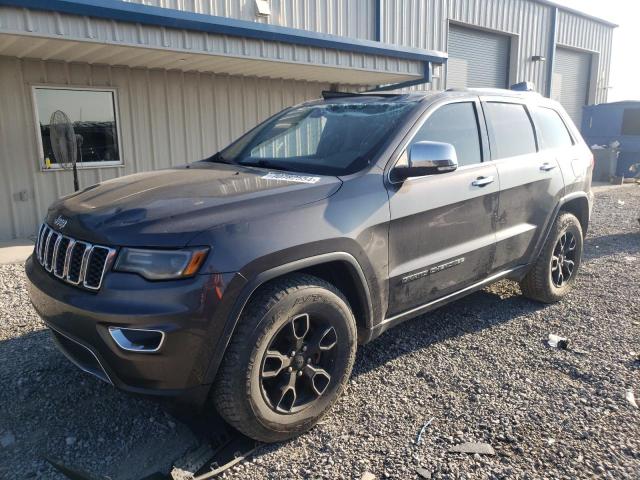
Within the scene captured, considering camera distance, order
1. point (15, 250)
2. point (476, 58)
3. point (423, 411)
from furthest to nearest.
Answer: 1. point (476, 58)
2. point (15, 250)
3. point (423, 411)

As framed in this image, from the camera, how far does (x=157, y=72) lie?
8.64 m

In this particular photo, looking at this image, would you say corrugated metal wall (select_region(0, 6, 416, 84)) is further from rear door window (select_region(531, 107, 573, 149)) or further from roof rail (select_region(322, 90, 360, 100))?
rear door window (select_region(531, 107, 573, 149))

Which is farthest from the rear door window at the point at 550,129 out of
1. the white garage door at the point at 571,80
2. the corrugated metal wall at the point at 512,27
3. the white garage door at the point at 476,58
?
the white garage door at the point at 571,80

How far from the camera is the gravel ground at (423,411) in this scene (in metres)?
2.54

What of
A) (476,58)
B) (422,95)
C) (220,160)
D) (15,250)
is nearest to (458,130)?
(422,95)

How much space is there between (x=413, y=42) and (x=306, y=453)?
12.4 meters

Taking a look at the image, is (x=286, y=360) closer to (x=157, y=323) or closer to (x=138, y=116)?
(x=157, y=323)

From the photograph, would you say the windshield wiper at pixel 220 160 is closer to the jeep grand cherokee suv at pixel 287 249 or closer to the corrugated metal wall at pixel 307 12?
the jeep grand cherokee suv at pixel 287 249

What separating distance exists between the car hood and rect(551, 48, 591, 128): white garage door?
18661 mm

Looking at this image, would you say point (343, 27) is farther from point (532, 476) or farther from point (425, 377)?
point (532, 476)

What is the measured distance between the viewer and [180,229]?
7.66 feet

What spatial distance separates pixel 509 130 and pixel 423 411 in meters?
2.40

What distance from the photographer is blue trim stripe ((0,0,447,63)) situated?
5.62m

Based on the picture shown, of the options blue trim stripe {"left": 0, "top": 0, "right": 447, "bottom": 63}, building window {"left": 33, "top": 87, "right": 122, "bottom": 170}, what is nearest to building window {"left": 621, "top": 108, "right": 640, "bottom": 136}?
blue trim stripe {"left": 0, "top": 0, "right": 447, "bottom": 63}
